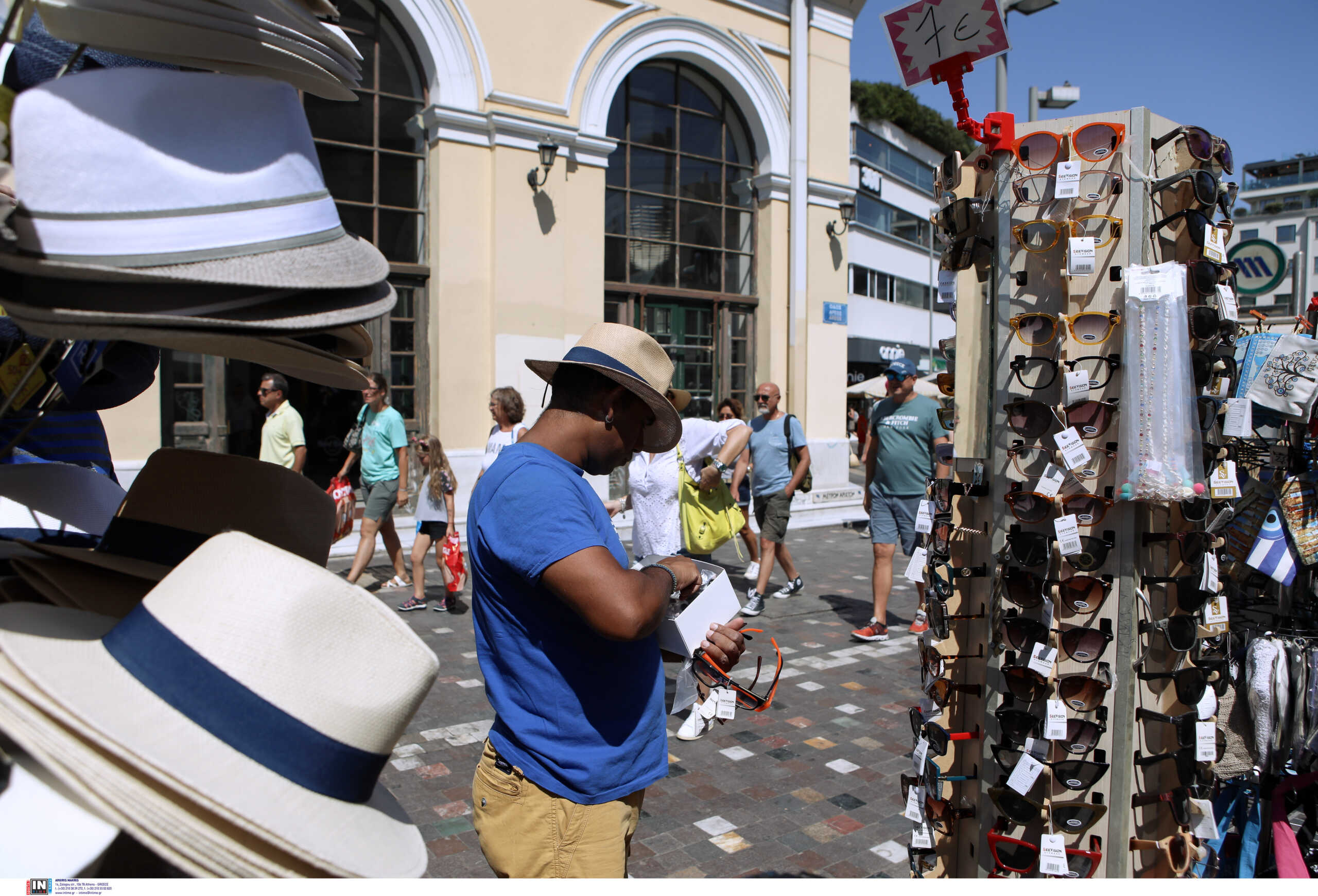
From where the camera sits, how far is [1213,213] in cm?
217

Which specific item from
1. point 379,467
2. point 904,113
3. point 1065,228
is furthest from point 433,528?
point 904,113

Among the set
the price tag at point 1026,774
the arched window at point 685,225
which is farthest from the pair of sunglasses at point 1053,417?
the arched window at point 685,225

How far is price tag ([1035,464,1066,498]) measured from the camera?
214cm

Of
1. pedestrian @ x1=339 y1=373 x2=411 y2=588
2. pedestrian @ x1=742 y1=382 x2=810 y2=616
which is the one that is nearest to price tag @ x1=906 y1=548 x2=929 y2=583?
pedestrian @ x1=742 y1=382 x2=810 y2=616

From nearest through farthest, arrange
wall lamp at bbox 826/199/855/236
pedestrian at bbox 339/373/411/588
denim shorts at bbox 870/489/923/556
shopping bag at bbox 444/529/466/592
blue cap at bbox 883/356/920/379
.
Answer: blue cap at bbox 883/356/920/379, denim shorts at bbox 870/489/923/556, shopping bag at bbox 444/529/466/592, pedestrian at bbox 339/373/411/588, wall lamp at bbox 826/199/855/236

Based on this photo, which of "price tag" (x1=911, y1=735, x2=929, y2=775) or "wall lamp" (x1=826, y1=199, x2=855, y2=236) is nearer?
"price tag" (x1=911, y1=735, x2=929, y2=775)

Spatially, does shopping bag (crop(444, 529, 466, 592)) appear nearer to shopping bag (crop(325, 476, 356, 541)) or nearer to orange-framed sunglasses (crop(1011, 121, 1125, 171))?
shopping bag (crop(325, 476, 356, 541))

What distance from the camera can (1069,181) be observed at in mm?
2094

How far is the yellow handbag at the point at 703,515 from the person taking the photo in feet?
20.0

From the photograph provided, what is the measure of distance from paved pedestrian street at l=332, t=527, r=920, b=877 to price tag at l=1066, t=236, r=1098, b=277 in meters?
1.55

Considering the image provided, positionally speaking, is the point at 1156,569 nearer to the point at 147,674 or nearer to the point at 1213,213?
the point at 1213,213

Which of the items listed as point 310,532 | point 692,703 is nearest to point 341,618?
point 310,532

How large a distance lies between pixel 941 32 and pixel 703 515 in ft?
13.6

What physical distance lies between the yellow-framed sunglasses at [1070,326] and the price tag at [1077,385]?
0.33ft
